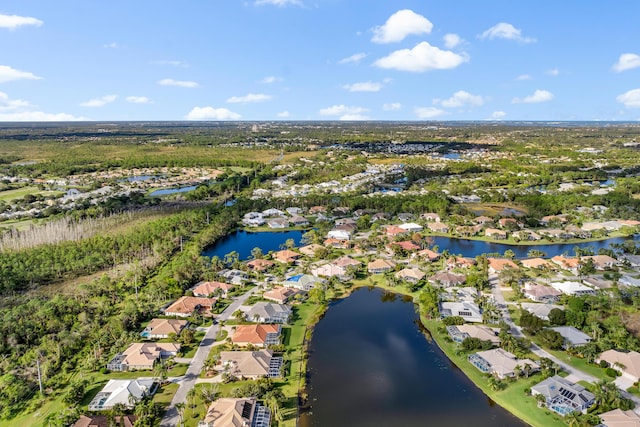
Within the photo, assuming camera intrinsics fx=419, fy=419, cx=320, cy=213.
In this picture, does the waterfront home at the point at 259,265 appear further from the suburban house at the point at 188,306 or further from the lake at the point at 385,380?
the lake at the point at 385,380

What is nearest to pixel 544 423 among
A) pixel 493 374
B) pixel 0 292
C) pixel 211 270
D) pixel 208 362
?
pixel 493 374

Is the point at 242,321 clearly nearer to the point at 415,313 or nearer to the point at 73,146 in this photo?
the point at 415,313

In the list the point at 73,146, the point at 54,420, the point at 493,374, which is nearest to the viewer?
the point at 54,420

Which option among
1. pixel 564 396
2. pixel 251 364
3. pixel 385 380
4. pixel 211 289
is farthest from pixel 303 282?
pixel 564 396

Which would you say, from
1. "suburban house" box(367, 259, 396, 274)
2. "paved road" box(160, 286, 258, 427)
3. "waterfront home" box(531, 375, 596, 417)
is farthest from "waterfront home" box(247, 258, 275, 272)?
"waterfront home" box(531, 375, 596, 417)

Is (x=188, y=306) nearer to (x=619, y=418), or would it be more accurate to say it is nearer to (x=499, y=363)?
(x=499, y=363)

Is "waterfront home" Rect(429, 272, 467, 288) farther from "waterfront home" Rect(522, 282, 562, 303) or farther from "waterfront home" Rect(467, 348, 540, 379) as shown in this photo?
"waterfront home" Rect(467, 348, 540, 379)
